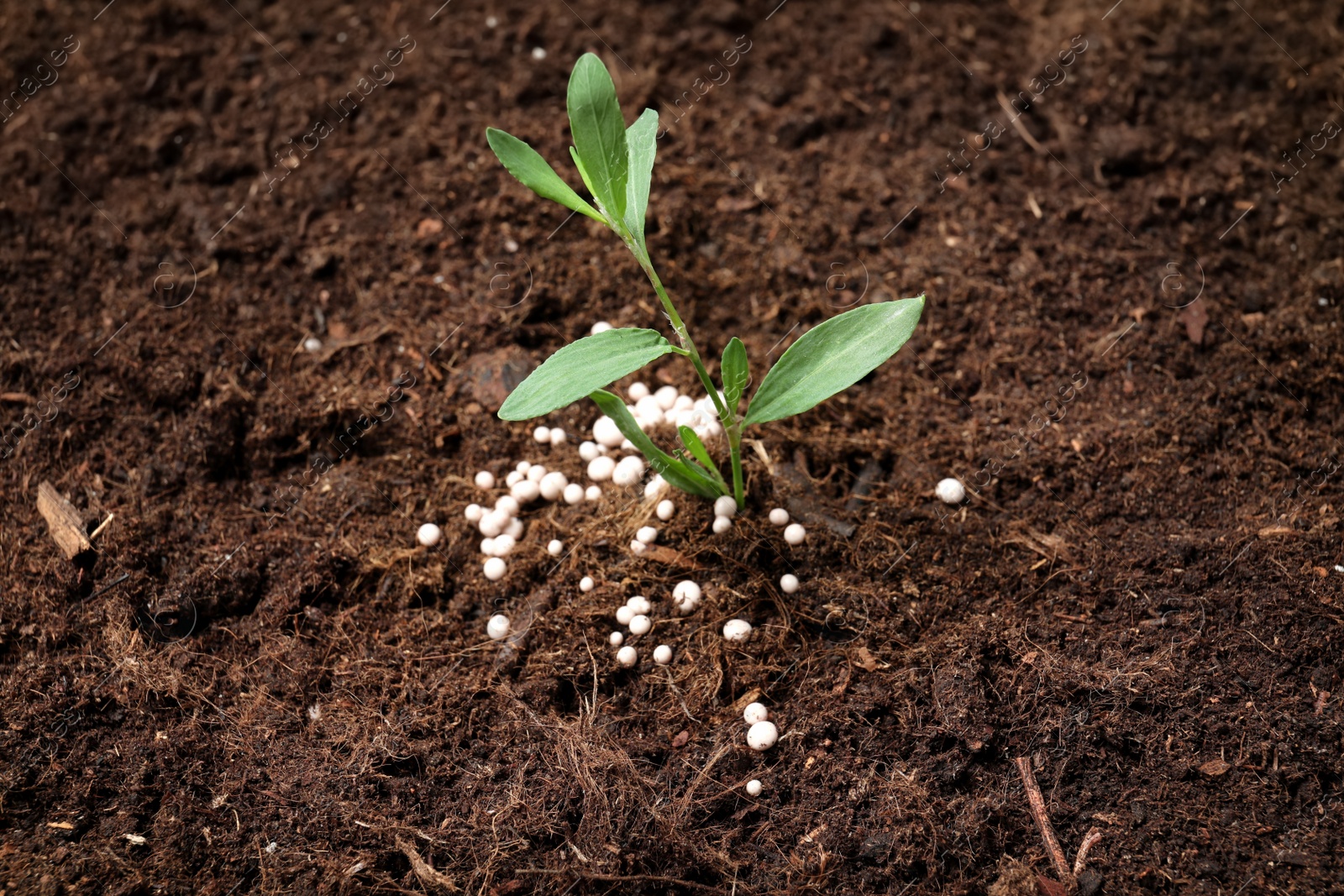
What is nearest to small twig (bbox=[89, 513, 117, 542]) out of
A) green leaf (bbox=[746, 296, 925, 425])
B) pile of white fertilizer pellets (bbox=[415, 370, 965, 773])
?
pile of white fertilizer pellets (bbox=[415, 370, 965, 773])

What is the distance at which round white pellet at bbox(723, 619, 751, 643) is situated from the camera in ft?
5.22

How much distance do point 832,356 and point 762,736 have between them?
2.05 ft

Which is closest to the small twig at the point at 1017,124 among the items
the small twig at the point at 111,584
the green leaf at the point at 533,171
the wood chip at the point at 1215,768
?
the green leaf at the point at 533,171

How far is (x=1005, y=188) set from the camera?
2.19 metres

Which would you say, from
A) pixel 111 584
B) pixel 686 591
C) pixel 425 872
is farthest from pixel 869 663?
pixel 111 584

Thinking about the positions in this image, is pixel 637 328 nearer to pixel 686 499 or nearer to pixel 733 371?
pixel 733 371

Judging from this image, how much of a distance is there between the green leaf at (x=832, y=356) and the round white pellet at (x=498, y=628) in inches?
23.6

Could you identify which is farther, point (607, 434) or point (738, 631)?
point (607, 434)

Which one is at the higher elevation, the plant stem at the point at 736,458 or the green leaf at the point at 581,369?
the green leaf at the point at 581,369

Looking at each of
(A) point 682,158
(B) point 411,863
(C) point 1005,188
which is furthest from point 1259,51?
(B) point 411,863

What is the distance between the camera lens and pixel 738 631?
1.59 meters

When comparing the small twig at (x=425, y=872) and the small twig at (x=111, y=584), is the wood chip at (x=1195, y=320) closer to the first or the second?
the small twig at (x=425, y=872)

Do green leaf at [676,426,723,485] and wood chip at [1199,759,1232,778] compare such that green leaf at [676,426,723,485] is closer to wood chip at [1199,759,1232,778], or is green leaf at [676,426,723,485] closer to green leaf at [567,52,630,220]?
green leaf at [567,52,630,220]

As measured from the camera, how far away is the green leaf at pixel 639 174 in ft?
4.63
